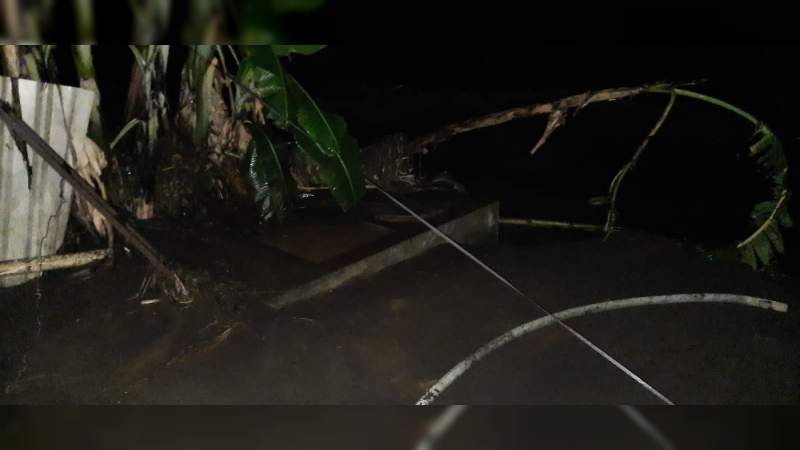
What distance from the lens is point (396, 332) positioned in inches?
49.8

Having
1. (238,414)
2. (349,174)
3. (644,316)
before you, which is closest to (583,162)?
(644,316)

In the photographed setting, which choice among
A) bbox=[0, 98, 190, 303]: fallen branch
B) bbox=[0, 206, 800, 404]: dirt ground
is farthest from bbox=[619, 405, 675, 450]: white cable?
bbox=[0, 98, 190, 303]: fallen branch

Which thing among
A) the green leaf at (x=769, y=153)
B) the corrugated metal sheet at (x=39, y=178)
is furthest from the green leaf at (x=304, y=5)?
the green leaf at (x=769, y=153)

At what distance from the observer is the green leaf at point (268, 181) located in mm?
1309

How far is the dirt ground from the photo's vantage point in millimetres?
1227

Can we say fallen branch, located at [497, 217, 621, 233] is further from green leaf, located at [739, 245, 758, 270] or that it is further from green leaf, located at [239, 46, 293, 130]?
green leaf, located at [239, 46, 293, 130]

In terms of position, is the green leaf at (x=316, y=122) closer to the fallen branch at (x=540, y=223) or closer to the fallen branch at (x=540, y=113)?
the fallen branch at (x=540, y=113)

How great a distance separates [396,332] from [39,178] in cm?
65

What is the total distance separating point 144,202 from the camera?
1.36 metres

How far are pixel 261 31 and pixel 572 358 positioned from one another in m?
0.68

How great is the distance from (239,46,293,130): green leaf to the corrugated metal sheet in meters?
0.27

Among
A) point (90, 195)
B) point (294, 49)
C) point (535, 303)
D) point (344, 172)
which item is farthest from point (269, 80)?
point (535, 303)

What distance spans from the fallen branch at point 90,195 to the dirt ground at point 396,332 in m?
0.02

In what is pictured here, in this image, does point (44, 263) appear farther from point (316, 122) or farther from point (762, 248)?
point (762, 248)
